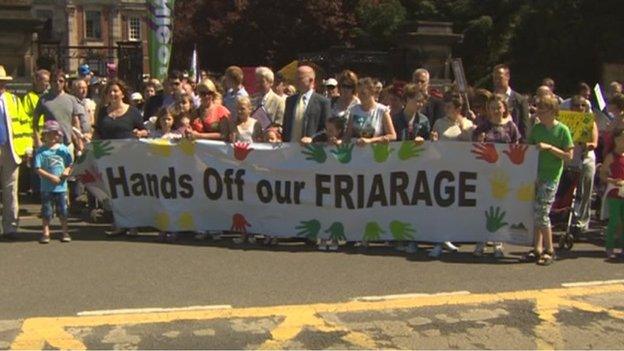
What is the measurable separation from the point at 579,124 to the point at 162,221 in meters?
4.93

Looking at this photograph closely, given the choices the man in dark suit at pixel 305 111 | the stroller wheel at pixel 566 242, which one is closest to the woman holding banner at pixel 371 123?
the man in dark suit at pixel 305 111

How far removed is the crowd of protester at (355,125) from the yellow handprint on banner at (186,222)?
0.53 ft

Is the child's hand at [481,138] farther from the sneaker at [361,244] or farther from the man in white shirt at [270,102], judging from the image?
the man in white shirt at [270,102]

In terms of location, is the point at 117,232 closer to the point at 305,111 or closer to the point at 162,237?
the point at 162,237

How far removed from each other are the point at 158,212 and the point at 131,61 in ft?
39.6

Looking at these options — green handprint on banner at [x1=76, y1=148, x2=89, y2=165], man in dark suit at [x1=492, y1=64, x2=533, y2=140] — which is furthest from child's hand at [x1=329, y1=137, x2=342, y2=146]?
green handprint on banner at [x1=76, y1=148, x2=89, y2=165]

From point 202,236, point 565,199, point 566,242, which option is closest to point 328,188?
point 202,236

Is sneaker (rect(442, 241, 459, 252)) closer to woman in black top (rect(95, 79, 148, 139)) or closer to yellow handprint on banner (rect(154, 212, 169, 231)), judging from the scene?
yellow handprint on banner (rect(154, 212, 169, 231))

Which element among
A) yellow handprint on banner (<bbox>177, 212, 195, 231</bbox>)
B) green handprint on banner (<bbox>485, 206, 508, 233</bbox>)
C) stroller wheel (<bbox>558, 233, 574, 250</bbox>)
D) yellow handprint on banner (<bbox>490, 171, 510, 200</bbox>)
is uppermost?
yellow handprint on banner (<bbox>490, 171, 510, 200</bbox>)

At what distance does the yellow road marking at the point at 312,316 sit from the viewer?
5457 millimetres

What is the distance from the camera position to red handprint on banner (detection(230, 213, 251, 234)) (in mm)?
8704

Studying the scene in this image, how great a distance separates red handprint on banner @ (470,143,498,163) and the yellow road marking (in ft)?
5.69

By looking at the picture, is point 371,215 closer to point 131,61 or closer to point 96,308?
point 96,308

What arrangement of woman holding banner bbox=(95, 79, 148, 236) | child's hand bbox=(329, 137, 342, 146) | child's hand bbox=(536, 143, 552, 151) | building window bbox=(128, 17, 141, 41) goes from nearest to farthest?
child's hand bbox=(536, 143, 552, 151) → child's hand bbox=(329, 137, 342, 146) → woman holding banner bbox=(95, 79, 148, 236) → building window bbox=(128, 17, 141, 41)
